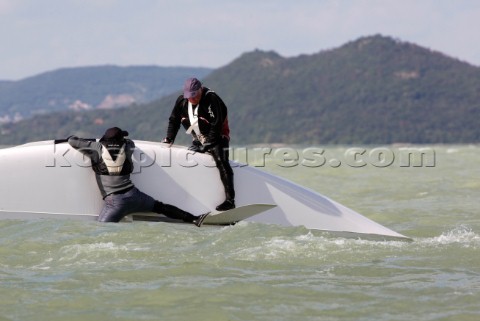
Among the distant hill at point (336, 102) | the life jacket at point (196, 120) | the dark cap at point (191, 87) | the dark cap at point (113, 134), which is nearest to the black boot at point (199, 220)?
the life jacket at point (196, 120)

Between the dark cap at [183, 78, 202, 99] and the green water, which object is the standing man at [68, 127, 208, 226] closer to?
the green water

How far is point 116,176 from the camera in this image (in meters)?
9.38

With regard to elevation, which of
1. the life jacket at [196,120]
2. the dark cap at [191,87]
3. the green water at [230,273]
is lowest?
the green water at [230,273]

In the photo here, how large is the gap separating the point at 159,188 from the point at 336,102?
5440 inches

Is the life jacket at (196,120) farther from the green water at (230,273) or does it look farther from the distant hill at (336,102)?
the distant hill at (336,102)

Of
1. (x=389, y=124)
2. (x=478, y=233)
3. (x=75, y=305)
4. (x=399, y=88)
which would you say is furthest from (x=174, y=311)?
(x=399, y=88)

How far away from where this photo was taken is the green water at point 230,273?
21.1 ft

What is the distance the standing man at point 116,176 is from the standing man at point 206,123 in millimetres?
610

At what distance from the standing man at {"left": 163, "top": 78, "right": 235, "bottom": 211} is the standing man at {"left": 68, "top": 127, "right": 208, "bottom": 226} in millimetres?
610

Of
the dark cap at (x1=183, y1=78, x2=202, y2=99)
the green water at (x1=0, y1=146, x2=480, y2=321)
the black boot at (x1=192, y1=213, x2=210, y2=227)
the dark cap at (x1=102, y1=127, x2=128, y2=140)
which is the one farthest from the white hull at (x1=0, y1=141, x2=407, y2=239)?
the dark cap at (x1=183, y1=78, x2=202, y2=99)

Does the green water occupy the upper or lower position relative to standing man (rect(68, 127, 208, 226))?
lower

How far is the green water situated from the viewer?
6426mm

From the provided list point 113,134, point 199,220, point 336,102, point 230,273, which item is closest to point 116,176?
point 113,134

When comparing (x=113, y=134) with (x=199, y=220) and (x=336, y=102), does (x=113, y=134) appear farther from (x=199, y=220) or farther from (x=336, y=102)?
(x=336, y=102)
